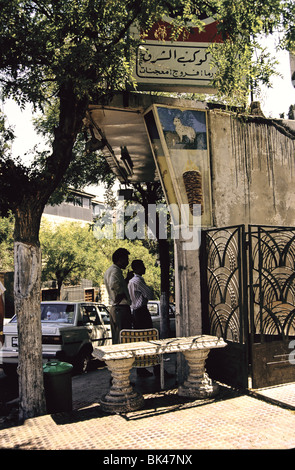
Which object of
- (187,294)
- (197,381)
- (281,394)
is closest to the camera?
(281,394)

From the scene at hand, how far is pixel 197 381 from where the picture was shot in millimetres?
6605

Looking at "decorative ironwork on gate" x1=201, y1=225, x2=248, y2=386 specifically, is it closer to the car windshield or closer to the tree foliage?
Result: the car windshield

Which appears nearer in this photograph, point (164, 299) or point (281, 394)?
point (281, 394)

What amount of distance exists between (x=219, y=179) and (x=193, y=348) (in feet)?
10.6

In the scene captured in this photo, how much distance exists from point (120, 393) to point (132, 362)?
0.46 metres

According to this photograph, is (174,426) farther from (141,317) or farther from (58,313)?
(58,313)

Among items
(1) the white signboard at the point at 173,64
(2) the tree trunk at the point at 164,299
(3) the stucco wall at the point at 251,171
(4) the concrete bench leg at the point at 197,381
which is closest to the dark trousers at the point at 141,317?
(4) the concrete bench leg at the point at 197,381

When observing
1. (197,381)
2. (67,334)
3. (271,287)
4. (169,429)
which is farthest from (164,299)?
(169,429)

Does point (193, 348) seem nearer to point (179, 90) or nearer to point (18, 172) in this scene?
point (18, 172)

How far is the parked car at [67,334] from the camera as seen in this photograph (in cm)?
911

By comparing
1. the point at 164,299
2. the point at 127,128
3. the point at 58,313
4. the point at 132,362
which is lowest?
the point at 132,362

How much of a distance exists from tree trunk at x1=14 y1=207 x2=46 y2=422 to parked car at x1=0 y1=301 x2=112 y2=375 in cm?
287
